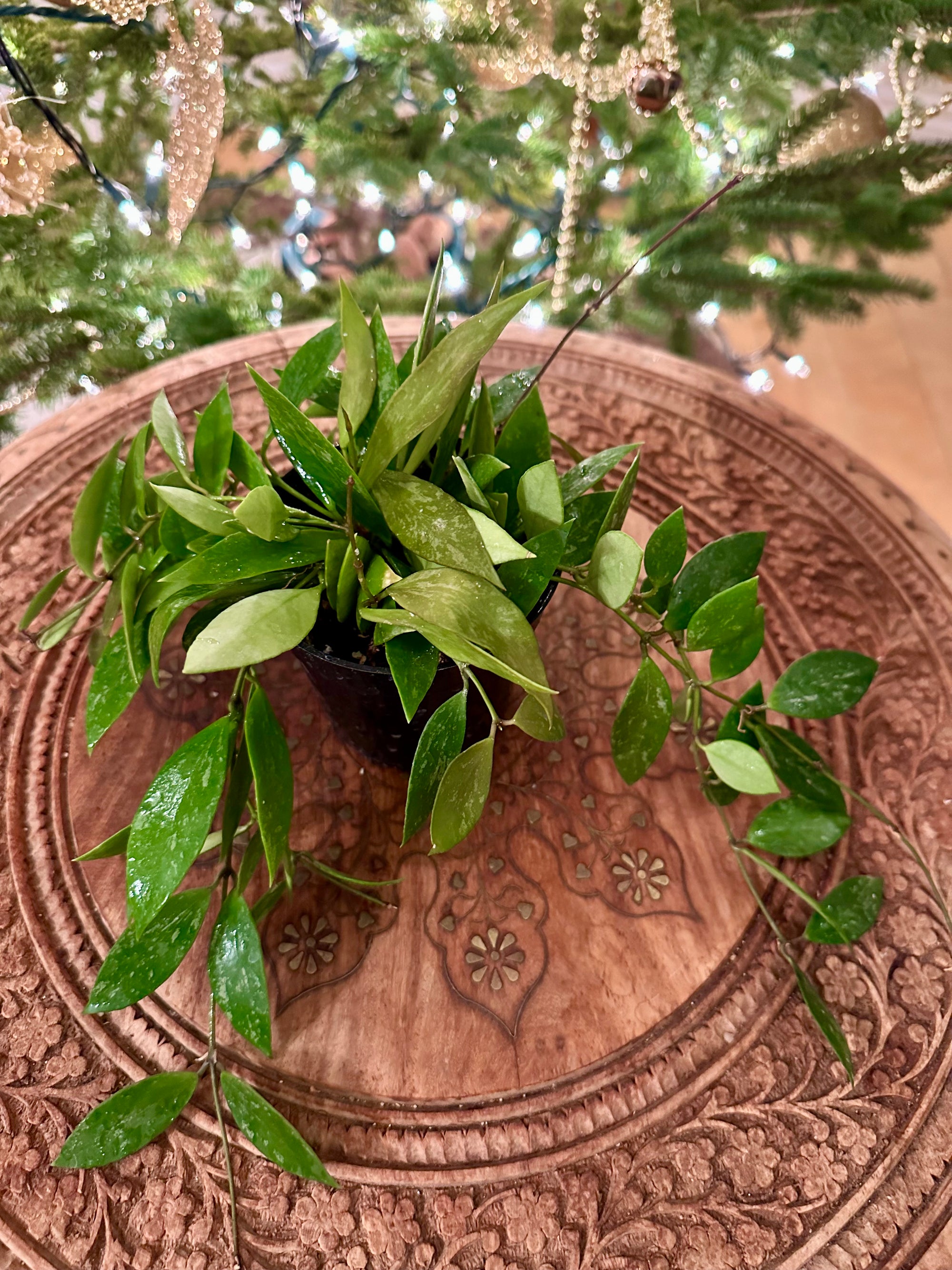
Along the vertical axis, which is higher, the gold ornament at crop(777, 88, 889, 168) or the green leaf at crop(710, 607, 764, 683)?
the gold ornament at crop(777, 88, 889, 168)

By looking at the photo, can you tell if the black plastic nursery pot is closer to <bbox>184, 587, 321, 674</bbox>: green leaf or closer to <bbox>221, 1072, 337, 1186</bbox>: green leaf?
<bbox>184, 587, 321, 674</bbox>: green leaf

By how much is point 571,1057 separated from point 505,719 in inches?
7.1

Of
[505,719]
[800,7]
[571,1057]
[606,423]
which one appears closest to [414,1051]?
[571,1057]

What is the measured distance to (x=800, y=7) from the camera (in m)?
0.63

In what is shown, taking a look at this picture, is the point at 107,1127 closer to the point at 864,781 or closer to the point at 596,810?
the point at 596,810

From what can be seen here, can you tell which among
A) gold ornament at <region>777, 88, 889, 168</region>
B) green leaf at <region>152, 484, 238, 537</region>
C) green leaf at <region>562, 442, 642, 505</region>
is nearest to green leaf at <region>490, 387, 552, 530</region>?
green leaf at <region>562, 442, 642, 505</region>

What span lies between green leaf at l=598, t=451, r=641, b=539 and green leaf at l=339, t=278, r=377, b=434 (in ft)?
0.36

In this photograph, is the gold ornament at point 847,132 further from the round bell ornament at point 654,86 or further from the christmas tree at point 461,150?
the round bell ornament at point 654,86

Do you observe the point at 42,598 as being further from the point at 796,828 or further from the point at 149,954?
the point at 796,828

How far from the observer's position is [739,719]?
0.42 m

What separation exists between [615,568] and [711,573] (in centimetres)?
8

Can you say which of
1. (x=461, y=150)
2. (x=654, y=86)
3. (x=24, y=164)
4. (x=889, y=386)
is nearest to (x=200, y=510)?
(x=24, y=164)

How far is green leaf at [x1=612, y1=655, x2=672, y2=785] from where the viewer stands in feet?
1.17

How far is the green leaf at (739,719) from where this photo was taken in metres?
0.40
